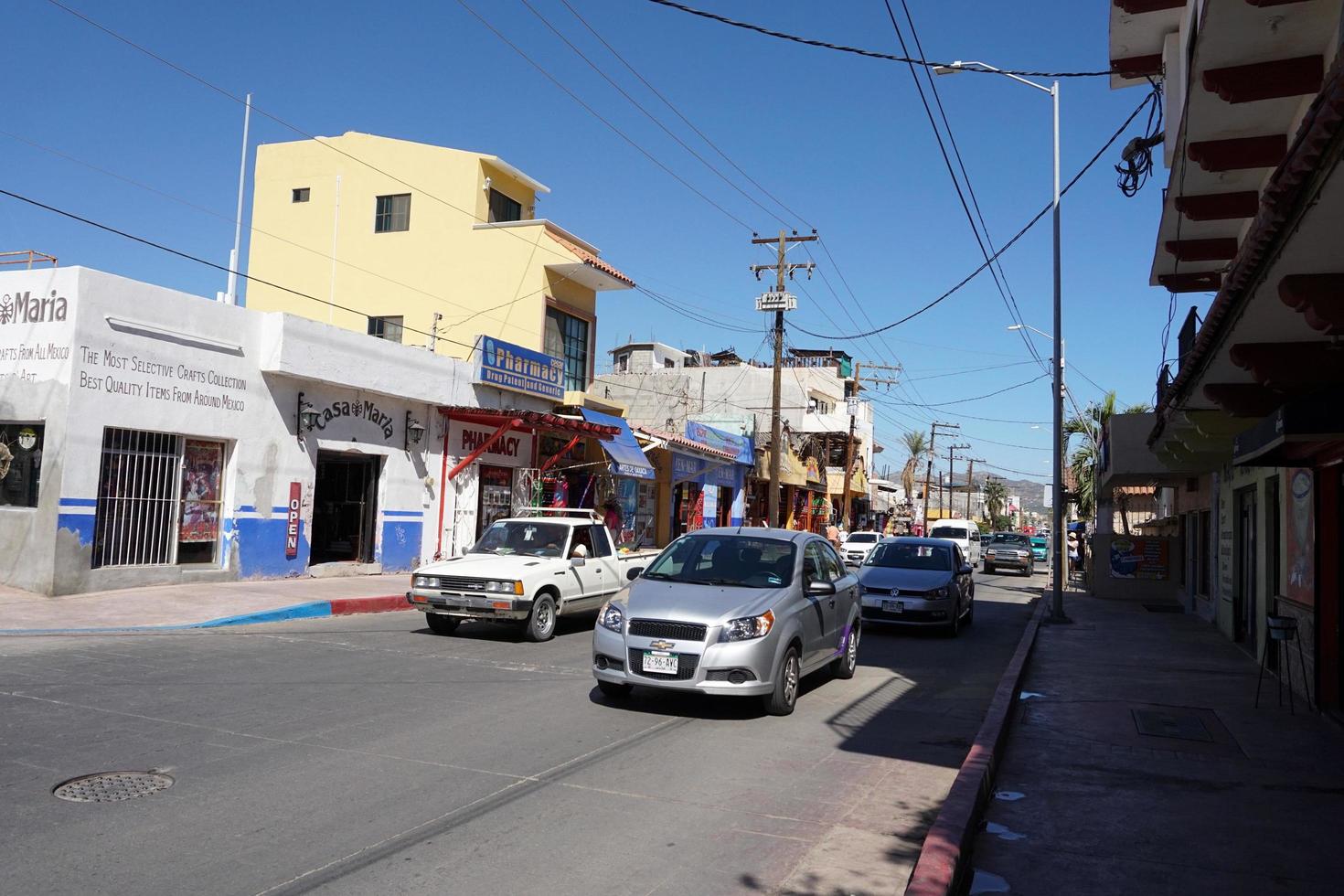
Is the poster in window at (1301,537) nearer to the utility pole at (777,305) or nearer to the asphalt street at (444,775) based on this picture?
the asphalt street at (444,775)

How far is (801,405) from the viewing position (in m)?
57.3

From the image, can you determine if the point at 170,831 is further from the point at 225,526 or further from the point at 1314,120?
the point at 225,526

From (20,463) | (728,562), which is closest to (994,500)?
(20,463)

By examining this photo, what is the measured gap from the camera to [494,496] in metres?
25.1

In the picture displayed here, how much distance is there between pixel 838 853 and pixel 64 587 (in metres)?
13.5

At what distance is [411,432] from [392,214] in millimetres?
9729

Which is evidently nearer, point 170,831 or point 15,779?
point 170,831

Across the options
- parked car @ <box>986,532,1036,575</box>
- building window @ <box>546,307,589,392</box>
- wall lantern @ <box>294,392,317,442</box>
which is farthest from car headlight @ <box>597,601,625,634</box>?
parked car @ <box>986,532,1036,575</box>

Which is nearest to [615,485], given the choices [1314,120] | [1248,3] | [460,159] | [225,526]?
[460,159]

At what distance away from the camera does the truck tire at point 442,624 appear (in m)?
13.5

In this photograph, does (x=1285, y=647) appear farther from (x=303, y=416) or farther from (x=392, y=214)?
(x=392, y=214)

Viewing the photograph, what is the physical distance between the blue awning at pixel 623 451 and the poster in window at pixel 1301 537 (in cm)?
1703

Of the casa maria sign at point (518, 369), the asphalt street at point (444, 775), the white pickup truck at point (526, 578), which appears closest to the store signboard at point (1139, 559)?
the casa maria sign at point (518, 369)

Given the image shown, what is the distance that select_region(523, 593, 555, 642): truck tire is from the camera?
42.3 ft
